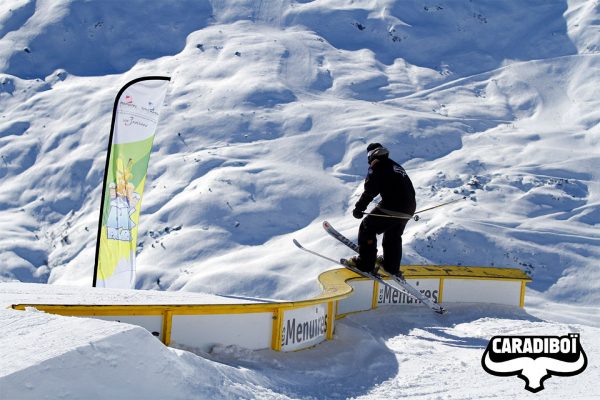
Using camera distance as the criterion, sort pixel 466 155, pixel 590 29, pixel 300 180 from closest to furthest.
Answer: pixel 300 180 < pixel 466 155 < pixel 590 29

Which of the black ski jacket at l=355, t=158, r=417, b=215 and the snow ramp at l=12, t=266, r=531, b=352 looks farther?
the black ski jacket at l=355, t=158, r=417, b=215

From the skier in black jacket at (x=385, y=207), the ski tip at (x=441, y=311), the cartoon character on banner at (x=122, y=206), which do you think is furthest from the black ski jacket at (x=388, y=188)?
the cartoon character on banner at (x=122, y=206)

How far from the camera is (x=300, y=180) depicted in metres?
28.0

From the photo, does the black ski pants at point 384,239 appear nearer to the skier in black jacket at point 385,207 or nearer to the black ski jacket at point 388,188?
the skier in black jacket at point 385,207

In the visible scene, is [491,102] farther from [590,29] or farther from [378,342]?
[378,342]

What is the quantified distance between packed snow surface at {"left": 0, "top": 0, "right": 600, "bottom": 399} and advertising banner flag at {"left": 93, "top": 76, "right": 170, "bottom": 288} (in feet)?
3.18

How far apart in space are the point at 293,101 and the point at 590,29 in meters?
16.5

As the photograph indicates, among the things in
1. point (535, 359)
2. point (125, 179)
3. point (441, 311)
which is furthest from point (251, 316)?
point (125, 179)

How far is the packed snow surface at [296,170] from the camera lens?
233 inches

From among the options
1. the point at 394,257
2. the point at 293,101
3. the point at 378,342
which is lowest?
the point at 378,342

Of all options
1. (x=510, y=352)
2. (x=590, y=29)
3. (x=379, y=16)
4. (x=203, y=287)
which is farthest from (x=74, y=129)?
(x=510, y=352)

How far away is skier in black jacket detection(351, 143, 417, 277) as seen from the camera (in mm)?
8312

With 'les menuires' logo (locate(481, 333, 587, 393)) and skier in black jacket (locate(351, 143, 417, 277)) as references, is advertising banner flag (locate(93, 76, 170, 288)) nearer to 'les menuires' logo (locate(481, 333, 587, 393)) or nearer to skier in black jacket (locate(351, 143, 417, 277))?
skier in black jacket (locate(351, 143, 417, 277))

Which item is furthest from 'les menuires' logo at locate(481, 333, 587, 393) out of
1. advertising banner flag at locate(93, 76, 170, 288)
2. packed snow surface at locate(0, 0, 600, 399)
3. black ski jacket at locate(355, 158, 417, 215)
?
advertising banner flag at locate(93, 76, 170, 288)
